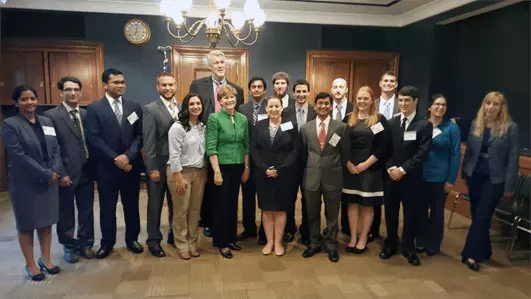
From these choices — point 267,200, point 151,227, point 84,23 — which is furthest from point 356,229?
point 84,23

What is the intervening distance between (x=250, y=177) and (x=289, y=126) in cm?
72

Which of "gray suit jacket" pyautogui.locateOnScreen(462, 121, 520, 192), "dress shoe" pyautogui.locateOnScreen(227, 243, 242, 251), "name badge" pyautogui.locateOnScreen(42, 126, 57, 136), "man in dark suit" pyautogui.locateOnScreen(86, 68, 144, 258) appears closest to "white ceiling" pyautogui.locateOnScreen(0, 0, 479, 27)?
"gray suit jacket" pyautogui.locateOnScreen(462, 121, 520, 192)

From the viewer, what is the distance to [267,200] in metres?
3.05

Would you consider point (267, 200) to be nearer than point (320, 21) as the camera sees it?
Yes

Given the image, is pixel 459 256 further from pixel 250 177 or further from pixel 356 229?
pixel 250 177

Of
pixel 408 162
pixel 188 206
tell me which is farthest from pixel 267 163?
pixel 408 162

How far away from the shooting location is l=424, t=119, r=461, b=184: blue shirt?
3.04 m

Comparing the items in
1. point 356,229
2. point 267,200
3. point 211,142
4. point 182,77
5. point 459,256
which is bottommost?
point 459,256

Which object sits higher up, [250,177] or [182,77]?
[182,77]

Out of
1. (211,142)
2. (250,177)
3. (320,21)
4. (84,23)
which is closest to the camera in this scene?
(211,142)

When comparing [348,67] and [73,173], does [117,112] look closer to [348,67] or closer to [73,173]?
[73,173]

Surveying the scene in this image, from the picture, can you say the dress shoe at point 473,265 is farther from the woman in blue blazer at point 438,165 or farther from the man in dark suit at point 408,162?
the man in dark suit at point 408,162

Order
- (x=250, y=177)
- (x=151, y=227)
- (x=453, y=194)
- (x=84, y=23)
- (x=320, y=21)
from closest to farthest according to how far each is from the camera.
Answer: (x=151, y=227)
(x=250, y=177)
(x=453, y=194)
(x=84, y=23)
(x=320, y=21)

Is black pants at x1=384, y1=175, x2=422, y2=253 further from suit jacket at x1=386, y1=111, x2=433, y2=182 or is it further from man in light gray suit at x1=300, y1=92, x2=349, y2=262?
man in light gray suit at x1=300, y1=92, x2=349, y2=262
